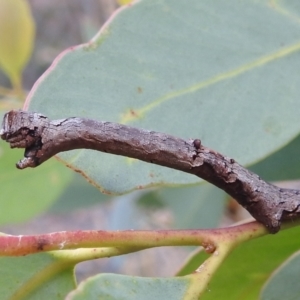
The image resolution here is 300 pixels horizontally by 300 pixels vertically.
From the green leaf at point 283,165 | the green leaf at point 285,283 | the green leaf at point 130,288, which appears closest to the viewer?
the green leaf at point 130,288

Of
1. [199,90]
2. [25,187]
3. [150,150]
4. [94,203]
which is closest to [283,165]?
[199,90]

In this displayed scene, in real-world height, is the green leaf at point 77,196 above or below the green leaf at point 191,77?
below

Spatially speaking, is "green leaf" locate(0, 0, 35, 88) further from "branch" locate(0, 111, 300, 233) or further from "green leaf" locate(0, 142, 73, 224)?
"branch" locate(0, 111, 300, 233)

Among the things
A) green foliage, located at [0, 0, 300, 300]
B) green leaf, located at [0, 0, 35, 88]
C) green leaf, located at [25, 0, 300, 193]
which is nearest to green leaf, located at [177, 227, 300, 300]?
green foliage, located at [0, 0, 300, 300]

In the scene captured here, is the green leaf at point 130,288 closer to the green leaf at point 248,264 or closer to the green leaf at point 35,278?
the green leaf at point 35,278

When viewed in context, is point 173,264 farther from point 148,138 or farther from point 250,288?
point 148,138

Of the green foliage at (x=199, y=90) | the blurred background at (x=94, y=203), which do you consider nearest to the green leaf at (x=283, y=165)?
the green foliage at (x=199, y=90)
